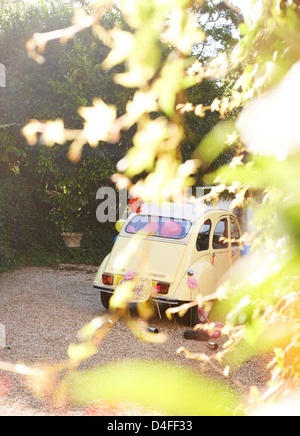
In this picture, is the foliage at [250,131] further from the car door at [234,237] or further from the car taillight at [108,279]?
the car door at [234,237]

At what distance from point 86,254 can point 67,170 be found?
2373mm

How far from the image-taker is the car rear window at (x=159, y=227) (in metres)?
6.95

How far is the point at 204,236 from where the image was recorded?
7191 millimetres

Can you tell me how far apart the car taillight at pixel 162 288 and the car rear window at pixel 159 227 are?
34.2 inches

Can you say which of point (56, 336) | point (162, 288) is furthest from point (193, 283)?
point (56, 336)

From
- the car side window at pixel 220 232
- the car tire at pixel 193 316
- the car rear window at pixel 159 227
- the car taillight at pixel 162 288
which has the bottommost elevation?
the car tire at pixel 193 316

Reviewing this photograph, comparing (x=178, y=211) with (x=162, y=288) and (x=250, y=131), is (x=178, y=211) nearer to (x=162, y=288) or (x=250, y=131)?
(x=162, y=288)

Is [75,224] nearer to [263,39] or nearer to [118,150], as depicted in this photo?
[118,150]

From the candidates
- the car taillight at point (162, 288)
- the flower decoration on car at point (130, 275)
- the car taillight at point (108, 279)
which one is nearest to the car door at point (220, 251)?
the car taillight at point (162, 288)

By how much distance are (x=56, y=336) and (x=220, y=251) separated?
114 inches

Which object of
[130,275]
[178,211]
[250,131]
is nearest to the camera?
[250,131]

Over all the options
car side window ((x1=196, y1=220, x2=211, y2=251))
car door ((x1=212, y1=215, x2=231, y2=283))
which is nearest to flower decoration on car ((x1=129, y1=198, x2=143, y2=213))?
car side window ((x1=196, y1=220, x2=211, y2=251))

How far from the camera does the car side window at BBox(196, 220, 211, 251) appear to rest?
7078 mm

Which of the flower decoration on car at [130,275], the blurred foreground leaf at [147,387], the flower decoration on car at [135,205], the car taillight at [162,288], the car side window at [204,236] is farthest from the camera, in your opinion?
the flower decoration on car at [135,205]
